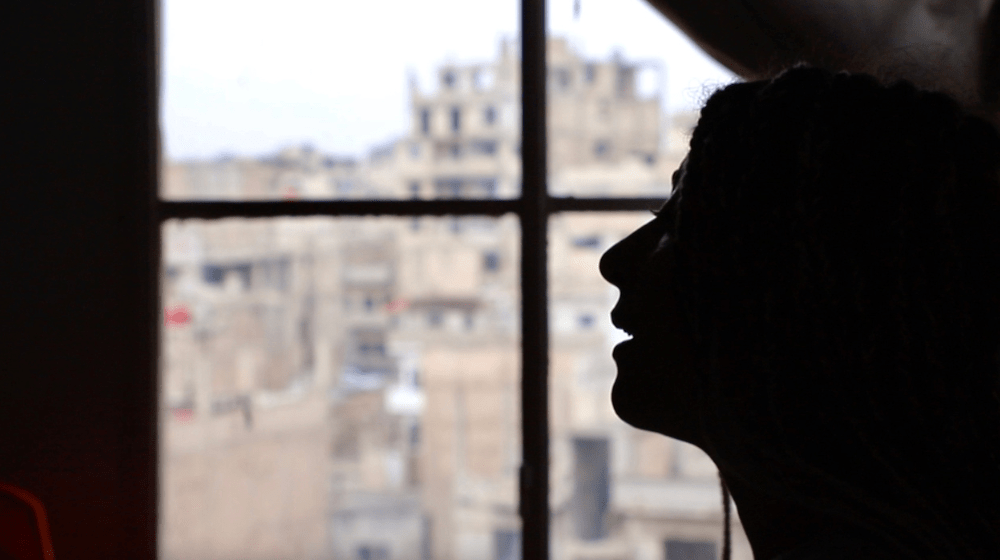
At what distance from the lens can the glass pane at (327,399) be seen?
1404mm

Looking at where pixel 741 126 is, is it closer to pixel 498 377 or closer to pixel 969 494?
pixel 969 494

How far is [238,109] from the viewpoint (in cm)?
140

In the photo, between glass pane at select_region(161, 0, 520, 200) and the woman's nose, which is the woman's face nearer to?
the woman's nose

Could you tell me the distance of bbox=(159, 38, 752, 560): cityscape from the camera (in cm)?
134

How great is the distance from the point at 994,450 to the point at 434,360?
3.37ft

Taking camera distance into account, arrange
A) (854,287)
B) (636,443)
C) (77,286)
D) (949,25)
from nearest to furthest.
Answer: (854,287) < (949,25) < (77,286) < (636,443)

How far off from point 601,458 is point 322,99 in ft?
2.99

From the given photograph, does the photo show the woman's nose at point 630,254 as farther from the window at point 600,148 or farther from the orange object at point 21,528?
the orange object at point 21,528

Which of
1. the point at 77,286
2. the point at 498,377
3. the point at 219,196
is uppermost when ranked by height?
the point at 219,196

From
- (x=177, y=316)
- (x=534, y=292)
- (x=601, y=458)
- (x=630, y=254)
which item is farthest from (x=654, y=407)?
(x=177, y=316)

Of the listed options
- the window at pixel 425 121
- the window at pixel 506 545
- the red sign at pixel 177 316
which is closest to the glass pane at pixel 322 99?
the window at pixel 425 121

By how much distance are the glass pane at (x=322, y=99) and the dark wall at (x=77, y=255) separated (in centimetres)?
8

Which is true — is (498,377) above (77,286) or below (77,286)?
below

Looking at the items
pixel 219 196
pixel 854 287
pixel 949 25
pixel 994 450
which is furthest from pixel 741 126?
pixel 219 196
